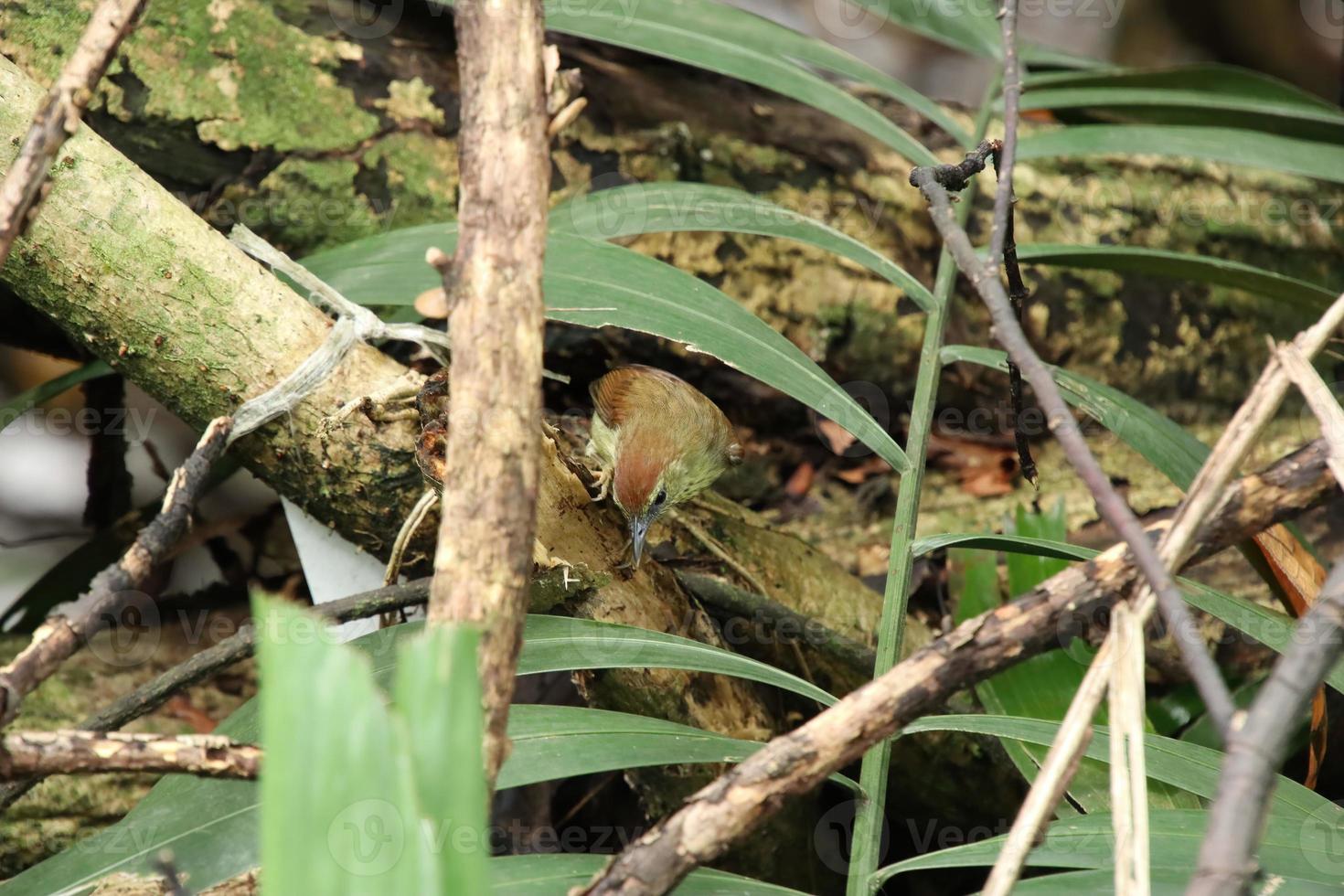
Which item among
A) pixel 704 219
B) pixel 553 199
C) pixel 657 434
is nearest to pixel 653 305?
pixel 704 219

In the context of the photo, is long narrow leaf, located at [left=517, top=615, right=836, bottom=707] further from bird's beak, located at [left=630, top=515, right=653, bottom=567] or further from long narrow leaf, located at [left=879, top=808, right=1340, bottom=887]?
bird's beak, located at [left=630, top=515, right=653, bottom=567]

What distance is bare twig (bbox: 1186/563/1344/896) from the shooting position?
0.74 m

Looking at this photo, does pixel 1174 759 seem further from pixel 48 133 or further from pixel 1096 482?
pixel 48 133

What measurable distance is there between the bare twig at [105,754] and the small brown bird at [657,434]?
4.56 feet

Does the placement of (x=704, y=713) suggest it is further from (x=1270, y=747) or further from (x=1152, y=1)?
(x=1152, y=1)

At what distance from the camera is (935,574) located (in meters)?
2.62

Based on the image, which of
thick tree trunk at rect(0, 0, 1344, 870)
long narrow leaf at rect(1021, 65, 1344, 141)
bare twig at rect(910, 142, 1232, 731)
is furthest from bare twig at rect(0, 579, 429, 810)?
long narrow leaf at rect(1021, 65, 1344, 141)

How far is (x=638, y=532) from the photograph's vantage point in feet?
6.64

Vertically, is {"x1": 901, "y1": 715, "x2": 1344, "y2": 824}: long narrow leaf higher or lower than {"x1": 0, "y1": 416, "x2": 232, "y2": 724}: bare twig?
lower

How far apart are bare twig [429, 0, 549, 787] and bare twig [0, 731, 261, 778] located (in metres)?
0.24

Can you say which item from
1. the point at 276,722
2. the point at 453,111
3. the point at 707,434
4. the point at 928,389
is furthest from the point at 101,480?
the point at 276,722

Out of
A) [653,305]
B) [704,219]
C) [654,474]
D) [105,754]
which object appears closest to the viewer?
[105,754]

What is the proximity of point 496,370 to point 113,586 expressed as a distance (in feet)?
1.62

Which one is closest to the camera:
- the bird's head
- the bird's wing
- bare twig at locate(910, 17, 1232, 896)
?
bare twig at locate(910, 17, 1232, 896)
